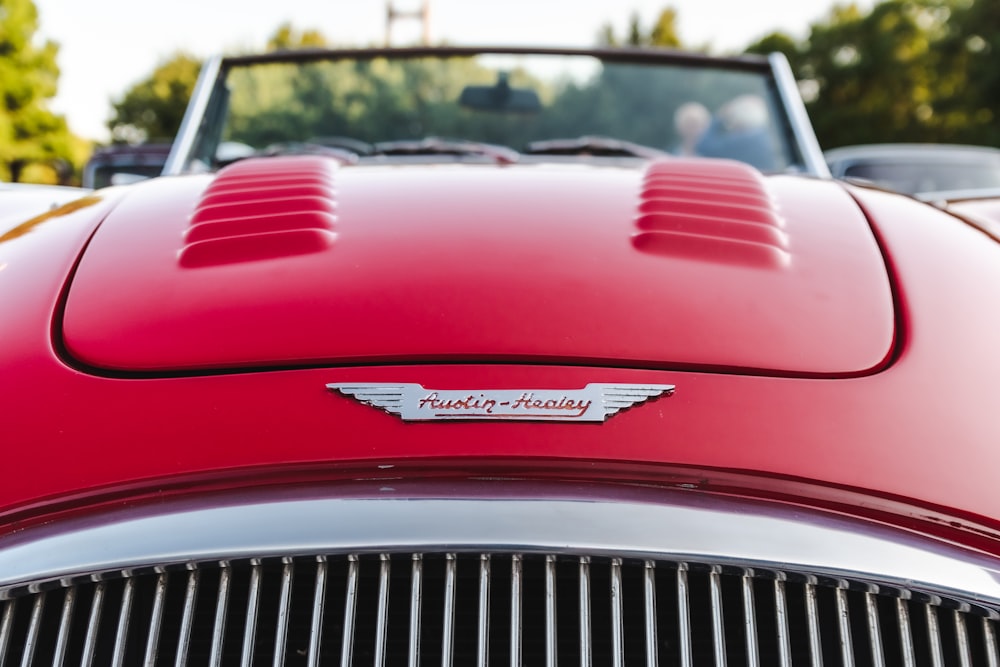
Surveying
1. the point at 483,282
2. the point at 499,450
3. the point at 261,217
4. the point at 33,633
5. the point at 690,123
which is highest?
the point at 690,123

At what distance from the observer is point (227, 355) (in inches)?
44.4

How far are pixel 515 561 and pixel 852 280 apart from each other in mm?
626

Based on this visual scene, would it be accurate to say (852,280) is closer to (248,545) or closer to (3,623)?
(248,545)

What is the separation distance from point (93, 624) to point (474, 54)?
2287mm

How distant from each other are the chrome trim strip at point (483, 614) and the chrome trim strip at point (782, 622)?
11.7 inches

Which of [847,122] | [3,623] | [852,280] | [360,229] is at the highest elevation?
[847,122]

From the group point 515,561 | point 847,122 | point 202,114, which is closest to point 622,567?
point 515,561

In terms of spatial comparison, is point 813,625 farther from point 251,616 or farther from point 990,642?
point 251,616

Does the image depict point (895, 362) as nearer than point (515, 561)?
No

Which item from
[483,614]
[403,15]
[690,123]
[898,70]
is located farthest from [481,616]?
[898,70]

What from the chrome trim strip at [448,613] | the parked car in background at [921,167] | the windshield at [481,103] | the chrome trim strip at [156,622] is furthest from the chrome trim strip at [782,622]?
the parked car in background at [921,167]

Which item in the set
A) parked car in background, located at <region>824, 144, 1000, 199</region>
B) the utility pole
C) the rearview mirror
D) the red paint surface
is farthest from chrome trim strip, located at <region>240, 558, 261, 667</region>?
the utility pole

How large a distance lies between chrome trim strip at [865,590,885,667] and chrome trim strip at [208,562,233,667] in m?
0.67

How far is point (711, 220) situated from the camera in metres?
1.44
